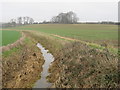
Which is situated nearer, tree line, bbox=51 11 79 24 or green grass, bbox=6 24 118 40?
green grass, bbox=6 24 118 40

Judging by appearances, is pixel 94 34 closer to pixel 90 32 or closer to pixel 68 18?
pixel 90 32

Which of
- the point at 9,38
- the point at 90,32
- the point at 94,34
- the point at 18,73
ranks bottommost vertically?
the point at 18,73

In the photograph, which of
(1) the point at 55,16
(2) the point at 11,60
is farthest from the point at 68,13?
(2) the point at 11,60

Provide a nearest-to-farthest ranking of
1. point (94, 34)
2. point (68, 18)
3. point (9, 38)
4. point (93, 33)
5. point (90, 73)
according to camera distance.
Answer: point (90, 73) < point (9, 38) < point (94, 34) < point (93, 33) < point (68, 18)

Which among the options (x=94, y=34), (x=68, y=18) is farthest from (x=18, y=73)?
(x=68, y=18)

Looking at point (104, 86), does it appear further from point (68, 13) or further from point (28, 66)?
point (68, 13)

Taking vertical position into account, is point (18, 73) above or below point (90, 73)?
below

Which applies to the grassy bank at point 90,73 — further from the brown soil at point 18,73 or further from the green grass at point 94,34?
the green grass at point 94,34

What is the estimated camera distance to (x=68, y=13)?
108 metres

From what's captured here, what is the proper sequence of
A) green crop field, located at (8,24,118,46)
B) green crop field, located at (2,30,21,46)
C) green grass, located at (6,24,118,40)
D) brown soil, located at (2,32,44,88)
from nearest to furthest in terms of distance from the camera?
brown soil, located at (2,32,44,88)
green crop field, located at (2,30,21,46)
green crop field, located at (8,24,118,46)
green grass, located at (6,24,118,40)

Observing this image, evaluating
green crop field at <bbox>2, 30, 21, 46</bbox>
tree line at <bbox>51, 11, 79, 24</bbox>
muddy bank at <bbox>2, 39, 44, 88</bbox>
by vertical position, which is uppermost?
tree line at <bbox>51, 11, 79, 24</bbox>

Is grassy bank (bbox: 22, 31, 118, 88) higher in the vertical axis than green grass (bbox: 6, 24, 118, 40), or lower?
lower

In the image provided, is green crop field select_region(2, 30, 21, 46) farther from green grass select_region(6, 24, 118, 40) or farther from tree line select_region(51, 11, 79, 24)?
tree line select_region(51, 11, 79, 24)

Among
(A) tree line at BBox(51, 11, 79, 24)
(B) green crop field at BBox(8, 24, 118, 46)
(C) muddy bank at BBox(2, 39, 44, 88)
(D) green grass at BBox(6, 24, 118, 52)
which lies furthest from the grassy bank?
(A) tree line at BBox(51, 11, 79, 24)
